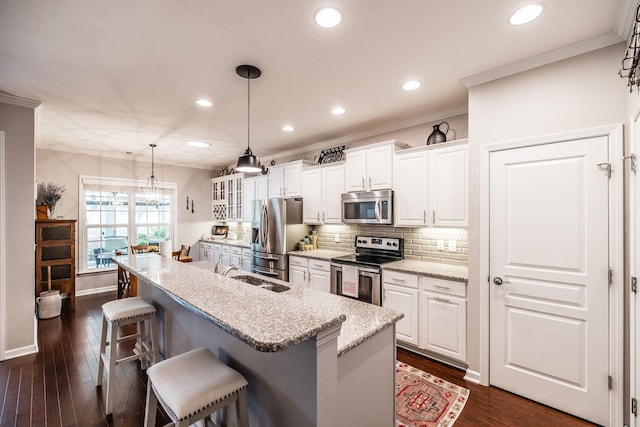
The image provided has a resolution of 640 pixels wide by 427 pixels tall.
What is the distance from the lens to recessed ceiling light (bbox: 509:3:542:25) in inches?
64.1

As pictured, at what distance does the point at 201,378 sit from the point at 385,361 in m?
0.96

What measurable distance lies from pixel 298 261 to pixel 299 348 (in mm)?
3098

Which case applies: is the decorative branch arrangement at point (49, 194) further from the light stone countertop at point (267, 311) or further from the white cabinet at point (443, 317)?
the white cabinet at point (443, 317)

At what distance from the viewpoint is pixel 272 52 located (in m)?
2.07

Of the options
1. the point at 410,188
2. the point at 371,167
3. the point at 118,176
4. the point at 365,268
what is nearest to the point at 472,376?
the point at 365,268

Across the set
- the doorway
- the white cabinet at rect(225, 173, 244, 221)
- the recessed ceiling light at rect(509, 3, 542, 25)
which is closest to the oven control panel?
the doorway

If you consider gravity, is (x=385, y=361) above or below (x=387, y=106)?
below

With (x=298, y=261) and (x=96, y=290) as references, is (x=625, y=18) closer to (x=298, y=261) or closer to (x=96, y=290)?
(x=298, y=261)

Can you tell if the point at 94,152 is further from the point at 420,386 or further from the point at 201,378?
the point at 420,386

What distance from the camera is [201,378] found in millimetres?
1387

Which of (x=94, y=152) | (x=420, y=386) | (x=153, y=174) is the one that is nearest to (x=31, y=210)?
(x=94, y=152)

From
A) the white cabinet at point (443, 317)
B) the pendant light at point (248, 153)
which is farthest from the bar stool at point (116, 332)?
the white cabinet at point (443, 317)

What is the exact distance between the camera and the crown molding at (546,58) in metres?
1.90

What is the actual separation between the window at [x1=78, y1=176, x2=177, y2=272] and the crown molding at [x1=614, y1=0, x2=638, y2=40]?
6988 millimetres
